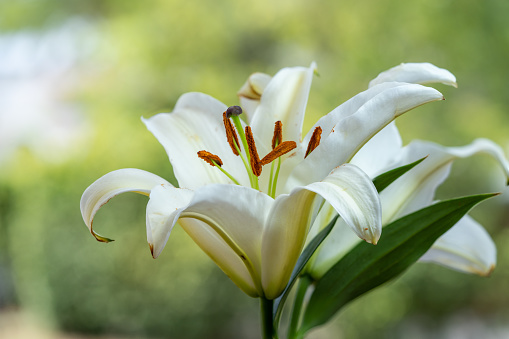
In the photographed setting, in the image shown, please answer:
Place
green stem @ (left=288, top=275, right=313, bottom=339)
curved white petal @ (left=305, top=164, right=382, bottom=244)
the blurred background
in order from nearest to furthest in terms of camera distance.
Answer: curved white petal @ (left=305, top=164, right=382, bottom=244)
green stem @ (left=288, top=275, right=313, bottom=339)
the blurred background

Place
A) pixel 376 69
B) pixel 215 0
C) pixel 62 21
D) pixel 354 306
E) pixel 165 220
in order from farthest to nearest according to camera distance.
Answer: pixel 62 21
pixel 215 0
pixel 376 69
pixel 354 306
pixel 165 220

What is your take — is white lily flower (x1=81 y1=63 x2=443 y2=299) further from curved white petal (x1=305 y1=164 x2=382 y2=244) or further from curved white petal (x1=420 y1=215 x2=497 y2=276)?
curved white petal (x1=420 y1=215 x2=497 y2=276)

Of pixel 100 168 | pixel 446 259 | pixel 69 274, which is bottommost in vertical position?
pixel 69 274

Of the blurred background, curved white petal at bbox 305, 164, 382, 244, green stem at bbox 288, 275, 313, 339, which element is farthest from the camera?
the blurred background

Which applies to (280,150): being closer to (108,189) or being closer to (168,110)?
(108,189)

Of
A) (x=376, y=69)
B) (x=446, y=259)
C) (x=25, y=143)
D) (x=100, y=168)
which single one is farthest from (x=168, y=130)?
(x=376, y=69)

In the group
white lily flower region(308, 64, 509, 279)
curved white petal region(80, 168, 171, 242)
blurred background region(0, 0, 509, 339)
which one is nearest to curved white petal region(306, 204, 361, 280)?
white lily flower region(308, 64, 509, 279)

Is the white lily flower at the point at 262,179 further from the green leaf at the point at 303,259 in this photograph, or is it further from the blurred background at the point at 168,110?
the blurred background at the point at 168,110

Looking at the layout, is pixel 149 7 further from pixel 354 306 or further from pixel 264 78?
pixel 264 78
